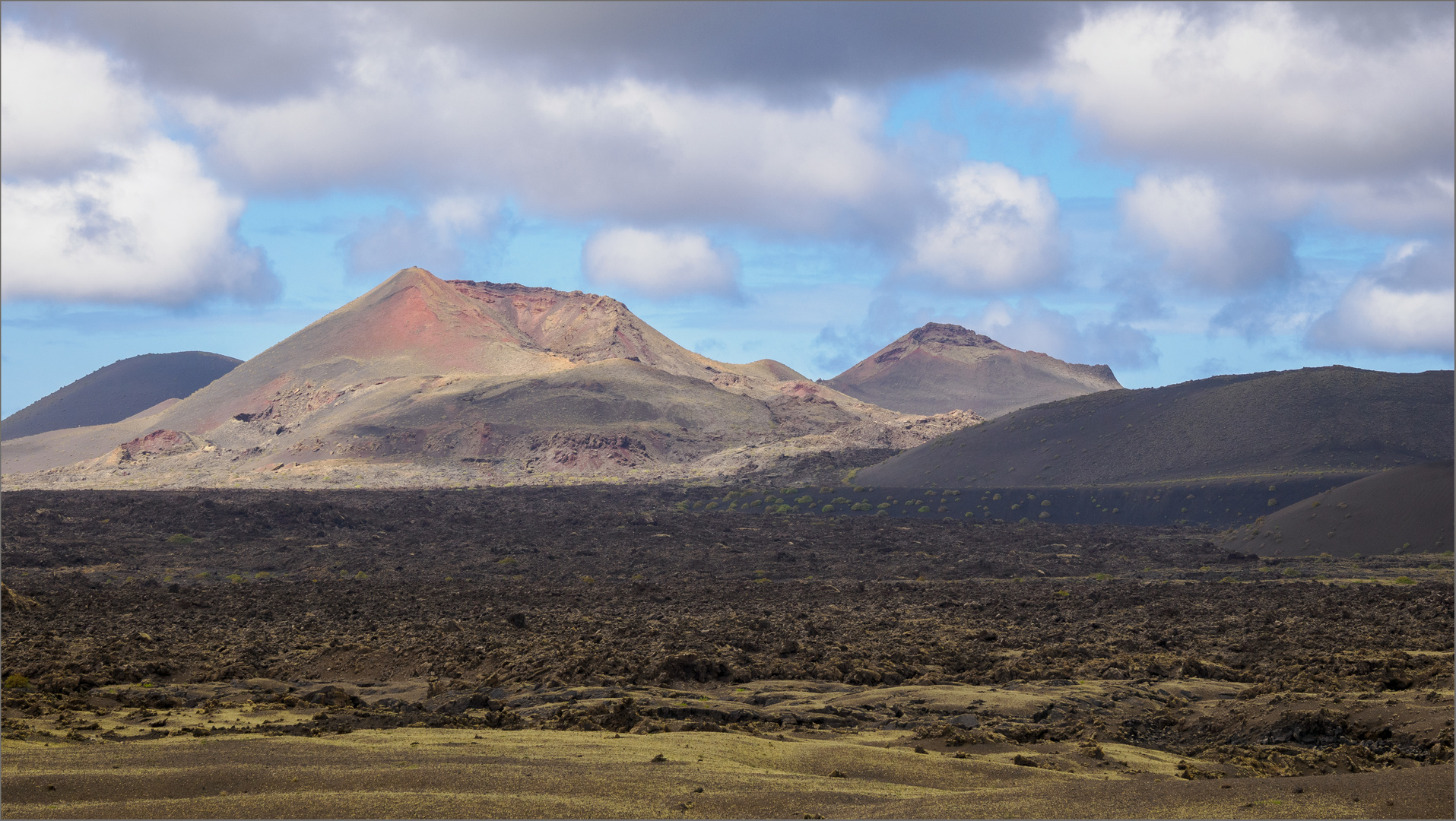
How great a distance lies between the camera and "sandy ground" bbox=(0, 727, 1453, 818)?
33.3ft

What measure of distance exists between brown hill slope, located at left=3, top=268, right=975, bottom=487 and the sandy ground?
280 feet

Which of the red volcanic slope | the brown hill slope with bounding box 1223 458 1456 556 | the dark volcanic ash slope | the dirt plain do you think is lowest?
the dirt plain

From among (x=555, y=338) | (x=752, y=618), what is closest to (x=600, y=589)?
(x=752, y=618)

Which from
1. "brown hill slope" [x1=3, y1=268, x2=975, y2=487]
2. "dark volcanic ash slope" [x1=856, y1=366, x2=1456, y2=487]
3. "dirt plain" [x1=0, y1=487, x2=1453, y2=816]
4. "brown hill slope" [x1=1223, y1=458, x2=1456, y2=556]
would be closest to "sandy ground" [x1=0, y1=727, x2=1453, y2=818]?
"dirt plain" [x1=0, y1=487, x2=1453, y2=816]

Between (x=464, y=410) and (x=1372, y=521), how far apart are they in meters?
91.5

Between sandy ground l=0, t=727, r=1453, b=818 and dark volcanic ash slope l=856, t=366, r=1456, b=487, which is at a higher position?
dark volcanic ash slope l=856, t=366, r=1456, b=487

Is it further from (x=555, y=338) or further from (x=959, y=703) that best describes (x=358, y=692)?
(x=555, y=338)

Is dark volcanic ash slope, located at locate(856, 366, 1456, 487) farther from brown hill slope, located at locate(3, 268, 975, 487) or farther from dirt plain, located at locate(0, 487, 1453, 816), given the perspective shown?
dirt plain, located at locate(0, 487, 1453, 816)

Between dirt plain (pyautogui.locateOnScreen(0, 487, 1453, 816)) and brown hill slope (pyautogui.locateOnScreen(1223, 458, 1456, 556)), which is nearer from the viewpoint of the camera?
dirt plain (pyautogui.locateOnScreen(0, 487, 1453, 816))

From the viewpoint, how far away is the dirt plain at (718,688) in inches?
430

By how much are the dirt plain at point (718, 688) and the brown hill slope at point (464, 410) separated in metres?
61.9

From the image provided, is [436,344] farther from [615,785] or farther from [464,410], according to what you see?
[615,785]

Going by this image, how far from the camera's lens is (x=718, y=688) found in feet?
61.5

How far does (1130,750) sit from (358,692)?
1208 cm
